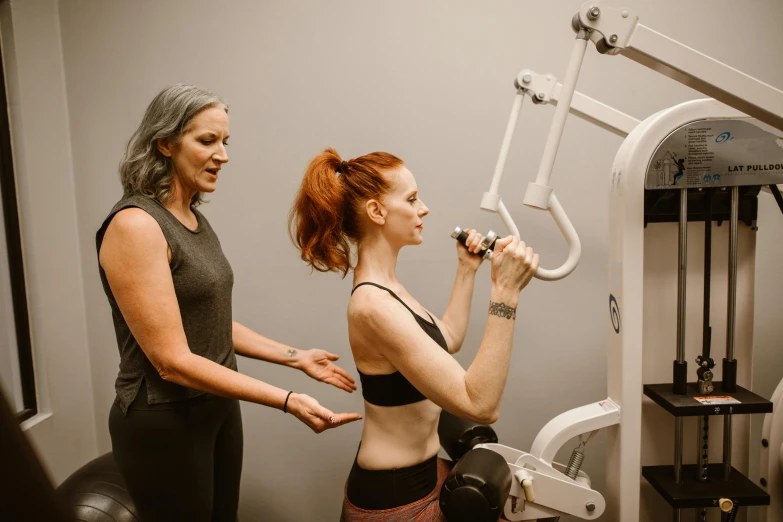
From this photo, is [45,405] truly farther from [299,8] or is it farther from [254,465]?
[299,8]

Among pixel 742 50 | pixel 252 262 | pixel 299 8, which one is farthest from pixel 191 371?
pixel 742 50

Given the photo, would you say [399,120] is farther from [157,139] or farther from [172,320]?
[172,320]

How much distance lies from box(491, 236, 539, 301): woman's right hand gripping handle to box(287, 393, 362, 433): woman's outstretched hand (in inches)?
16.0

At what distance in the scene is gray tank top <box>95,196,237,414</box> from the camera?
3.79 ft

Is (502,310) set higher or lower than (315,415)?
higher

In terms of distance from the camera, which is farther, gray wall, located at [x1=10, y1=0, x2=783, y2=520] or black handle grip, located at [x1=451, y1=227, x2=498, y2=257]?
gray wall, located at [x1=10, y1=0, x2=783, y2=520]

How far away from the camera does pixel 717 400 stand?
1.31 m

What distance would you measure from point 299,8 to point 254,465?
5.66 feet

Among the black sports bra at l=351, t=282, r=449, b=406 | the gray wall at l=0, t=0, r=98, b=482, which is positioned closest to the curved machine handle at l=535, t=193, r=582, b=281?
the black sports bra at l=351, t=282, r=449, b=406

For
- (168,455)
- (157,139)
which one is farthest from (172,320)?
(157,139)

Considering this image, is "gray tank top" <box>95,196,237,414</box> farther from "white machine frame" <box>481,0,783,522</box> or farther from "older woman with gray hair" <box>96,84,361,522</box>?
"white machine frame" <box>481,0,783,522</box>

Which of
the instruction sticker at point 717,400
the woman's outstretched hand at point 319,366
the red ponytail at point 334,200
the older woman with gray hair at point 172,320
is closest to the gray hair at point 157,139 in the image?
the older woman with gray hair at point 172,320

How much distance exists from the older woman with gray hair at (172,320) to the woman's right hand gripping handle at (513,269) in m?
0.42

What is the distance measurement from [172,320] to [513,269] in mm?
711
